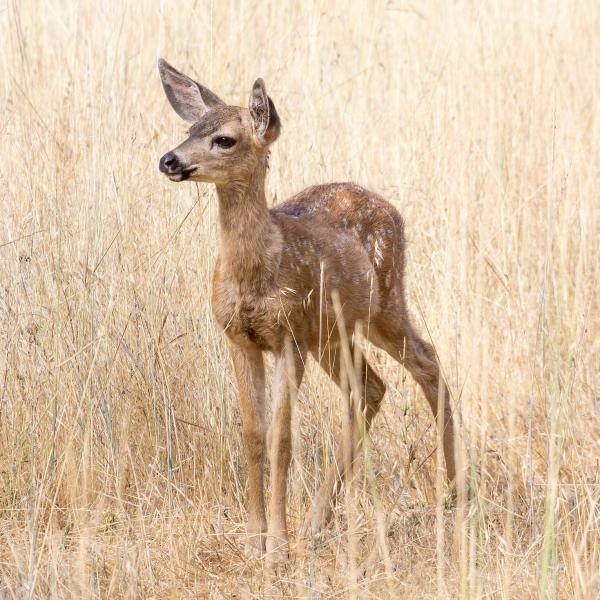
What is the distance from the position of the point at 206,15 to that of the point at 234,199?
3.06m

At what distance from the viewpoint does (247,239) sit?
4902 millimetres

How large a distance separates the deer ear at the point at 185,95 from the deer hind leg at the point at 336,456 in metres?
1.21

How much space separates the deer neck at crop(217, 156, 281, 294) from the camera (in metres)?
4.89

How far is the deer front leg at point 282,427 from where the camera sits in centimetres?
481

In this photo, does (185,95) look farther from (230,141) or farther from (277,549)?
(277,549)

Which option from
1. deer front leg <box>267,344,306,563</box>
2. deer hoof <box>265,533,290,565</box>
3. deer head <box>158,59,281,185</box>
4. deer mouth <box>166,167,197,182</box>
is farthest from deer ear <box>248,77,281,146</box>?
deer hoof <box>265,533,290,565</box>

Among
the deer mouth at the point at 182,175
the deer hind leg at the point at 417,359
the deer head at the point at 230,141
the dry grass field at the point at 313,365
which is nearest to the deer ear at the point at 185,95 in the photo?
the deer head at the point at 230,141

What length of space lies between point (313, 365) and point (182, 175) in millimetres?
1556

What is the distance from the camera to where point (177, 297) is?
5723mm

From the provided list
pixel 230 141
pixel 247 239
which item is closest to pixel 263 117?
pixel 230 141

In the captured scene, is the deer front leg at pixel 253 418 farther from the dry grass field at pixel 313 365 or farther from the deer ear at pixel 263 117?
the deer ear at pixel 263 117

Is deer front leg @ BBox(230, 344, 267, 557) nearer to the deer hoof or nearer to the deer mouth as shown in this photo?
the deer hoof

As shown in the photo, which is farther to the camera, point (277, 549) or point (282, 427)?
point (282, 427)

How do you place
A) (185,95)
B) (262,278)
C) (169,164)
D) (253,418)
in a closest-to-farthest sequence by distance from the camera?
(169,164), (262,278), (253,418), (185,95)
